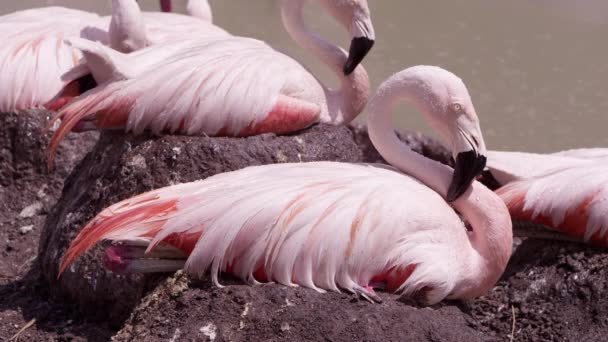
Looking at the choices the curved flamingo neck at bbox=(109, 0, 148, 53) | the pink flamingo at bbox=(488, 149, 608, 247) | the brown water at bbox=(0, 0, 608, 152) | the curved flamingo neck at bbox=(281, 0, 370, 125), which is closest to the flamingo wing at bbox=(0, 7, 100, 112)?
the curved flamingo neck at bbox=(109, 0, 148, 53)

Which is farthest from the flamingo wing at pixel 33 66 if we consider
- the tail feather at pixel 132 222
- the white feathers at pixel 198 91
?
the tail feather at pixel 132 222

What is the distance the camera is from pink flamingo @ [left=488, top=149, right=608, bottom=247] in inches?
144

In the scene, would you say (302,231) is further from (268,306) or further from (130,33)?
(130,33)

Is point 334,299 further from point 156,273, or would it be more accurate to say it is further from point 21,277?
point 21,277

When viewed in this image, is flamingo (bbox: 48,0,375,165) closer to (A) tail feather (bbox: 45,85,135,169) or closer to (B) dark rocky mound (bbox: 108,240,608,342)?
(A) tail feather (bbox: 45,85,135,169)

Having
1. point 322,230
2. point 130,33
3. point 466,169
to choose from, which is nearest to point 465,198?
point 466,169

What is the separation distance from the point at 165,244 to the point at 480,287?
1.08 metres

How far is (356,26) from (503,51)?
153 inches

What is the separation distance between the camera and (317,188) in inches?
126

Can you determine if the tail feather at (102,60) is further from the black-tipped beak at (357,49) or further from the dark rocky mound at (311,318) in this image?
the dark rocky mound at (311,318)

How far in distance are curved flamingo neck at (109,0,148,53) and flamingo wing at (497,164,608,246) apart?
1940 millimetres

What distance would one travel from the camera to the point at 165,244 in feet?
10.4

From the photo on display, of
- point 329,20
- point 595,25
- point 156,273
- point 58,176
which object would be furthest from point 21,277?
point 595,25

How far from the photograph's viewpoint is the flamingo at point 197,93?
386 centimetres
